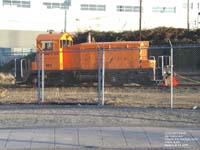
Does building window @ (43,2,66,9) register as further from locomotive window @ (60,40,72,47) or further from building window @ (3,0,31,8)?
locomotive window @ (60,40,72,47)

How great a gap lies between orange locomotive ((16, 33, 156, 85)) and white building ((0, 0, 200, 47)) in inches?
1816

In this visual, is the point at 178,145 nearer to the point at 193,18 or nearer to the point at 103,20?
the point at 103,20

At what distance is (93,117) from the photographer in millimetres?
16609

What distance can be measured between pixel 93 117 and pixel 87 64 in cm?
1823

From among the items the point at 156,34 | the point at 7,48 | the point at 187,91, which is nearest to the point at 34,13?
the point at 7,48

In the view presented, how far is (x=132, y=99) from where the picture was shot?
79.6 ft

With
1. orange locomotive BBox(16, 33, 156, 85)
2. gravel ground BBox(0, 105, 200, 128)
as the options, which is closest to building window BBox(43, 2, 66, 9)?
orange locomotive BBox(16, 33, 156, 85)

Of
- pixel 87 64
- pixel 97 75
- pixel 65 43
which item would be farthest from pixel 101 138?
pixel 65 43

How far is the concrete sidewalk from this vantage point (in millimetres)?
11945

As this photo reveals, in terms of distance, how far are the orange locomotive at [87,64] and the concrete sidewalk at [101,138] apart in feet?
61.0

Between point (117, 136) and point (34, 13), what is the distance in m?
71.3

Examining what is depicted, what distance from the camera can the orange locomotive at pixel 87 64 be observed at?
33031 mm

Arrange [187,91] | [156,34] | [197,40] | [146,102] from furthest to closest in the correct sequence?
1. [156,34]
2. [197,40]
3. [187,91]
4. [146,102]

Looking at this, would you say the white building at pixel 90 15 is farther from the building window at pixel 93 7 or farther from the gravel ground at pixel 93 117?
the gravel ground at pixel 93 117
